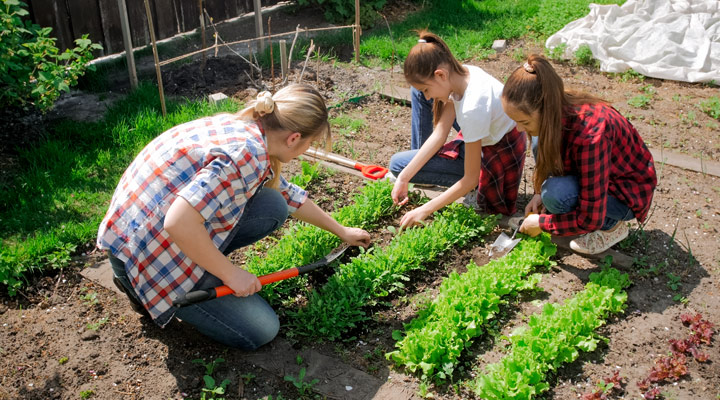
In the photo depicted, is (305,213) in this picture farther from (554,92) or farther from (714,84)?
(714,84)

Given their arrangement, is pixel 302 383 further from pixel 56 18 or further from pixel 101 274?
pixel 56 18

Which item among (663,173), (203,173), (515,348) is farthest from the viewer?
(663,173)

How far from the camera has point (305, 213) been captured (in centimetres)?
347

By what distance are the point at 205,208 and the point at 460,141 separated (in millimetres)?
2201

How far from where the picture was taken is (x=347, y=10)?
8.33 m

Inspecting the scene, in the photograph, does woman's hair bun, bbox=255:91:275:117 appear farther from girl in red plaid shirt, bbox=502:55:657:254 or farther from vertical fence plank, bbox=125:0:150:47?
vertical fence plank, bbox=125:0:150:47

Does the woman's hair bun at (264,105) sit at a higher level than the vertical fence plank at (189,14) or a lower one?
higher

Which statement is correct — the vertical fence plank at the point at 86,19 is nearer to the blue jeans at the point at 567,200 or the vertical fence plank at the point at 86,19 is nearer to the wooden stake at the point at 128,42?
the wooden stake at the point at 128,42

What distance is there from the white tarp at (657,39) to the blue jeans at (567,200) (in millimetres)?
3389

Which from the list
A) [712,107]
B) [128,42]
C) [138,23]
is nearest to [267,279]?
[128,42]

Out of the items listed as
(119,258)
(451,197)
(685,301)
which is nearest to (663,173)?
(685,301)

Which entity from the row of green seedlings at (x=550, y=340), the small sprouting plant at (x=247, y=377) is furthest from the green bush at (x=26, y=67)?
the row of green seedlings at (x=550, y=340)

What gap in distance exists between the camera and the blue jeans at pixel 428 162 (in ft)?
14.1

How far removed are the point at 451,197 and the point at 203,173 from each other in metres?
1.68
